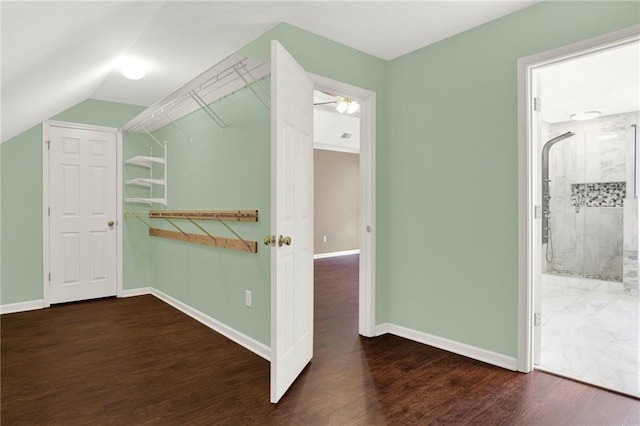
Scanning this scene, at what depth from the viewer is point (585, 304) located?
4.33 meters

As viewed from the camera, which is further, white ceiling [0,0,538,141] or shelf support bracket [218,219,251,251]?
shelf support bracket [218,219,251,251]

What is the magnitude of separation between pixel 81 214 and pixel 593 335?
18.2 feet

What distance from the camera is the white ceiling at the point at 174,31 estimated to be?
6.34 ft

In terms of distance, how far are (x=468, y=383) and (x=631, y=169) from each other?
177 inches

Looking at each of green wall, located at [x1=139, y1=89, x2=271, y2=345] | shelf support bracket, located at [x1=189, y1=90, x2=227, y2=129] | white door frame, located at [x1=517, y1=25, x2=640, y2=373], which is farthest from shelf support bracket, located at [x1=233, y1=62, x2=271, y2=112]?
white door frame, located at [x1=517, y1=25, x2=640, y2=373]

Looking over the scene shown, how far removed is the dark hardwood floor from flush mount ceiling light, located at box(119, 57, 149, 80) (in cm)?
242

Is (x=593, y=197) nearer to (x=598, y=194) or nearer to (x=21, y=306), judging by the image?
(x=598, y=194)

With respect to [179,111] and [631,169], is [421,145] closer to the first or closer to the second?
[179,111]

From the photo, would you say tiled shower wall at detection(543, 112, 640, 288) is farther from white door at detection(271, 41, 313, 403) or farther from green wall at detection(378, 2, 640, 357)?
white door at detection(271, 41, 313, 403)

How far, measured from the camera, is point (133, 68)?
346cm

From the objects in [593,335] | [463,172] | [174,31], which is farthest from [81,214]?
[593,335]

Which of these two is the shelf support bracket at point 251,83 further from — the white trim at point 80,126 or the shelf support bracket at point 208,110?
the white trim at point 80,126

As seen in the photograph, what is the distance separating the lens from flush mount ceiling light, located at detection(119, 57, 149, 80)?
3.30 m

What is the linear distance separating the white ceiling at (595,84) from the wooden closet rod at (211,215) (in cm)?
240
